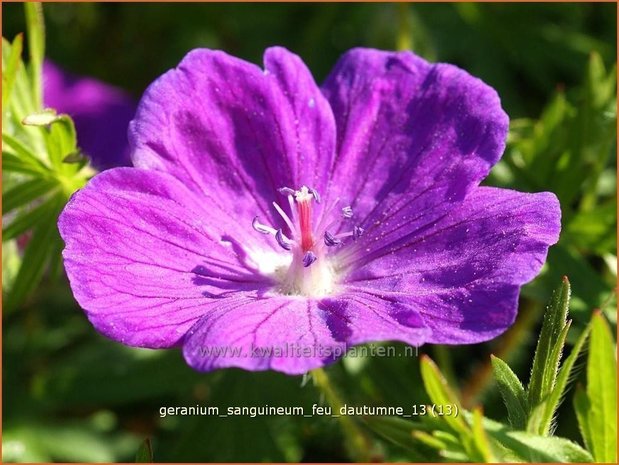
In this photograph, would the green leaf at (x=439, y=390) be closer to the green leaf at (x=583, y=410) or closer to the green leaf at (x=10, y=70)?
the green leaf at (x=583, y=410)

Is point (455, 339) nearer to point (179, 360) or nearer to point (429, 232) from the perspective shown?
point (429, 232)

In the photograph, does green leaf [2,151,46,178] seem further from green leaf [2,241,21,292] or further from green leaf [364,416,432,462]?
green leaf [364,416,432,462]

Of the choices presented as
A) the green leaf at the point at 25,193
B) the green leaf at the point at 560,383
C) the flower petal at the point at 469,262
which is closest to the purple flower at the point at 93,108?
the green leaf at the point at 25,193

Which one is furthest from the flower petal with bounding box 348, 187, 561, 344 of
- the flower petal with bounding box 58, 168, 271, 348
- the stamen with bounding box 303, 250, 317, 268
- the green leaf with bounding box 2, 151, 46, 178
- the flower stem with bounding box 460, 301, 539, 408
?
the flower stem with bounding box 460, 301, 539, 408

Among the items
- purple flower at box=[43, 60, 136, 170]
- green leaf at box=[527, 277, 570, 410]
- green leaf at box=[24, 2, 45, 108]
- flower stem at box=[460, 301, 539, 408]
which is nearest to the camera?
green leaf at box=[527, 277, 570, 410]

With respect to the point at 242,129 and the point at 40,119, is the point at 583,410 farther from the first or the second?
the point at 40,119

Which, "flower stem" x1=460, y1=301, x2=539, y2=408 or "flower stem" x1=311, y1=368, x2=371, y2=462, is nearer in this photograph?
"flower stem" x1=311, y1=368, x2=371, y2=462

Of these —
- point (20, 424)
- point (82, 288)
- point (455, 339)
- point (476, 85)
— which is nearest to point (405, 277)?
point (455, 339)
